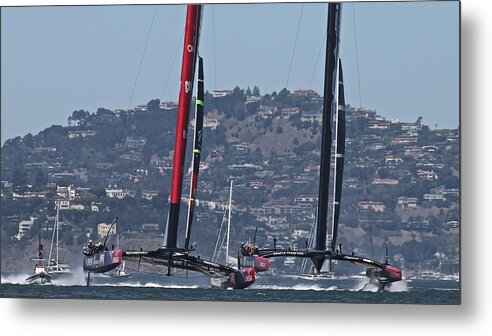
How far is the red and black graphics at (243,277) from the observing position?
8.72 metres

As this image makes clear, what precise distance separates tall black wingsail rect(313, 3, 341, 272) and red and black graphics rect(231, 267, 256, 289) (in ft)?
1.49

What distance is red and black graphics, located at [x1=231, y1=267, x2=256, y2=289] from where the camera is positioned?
28.6 ft

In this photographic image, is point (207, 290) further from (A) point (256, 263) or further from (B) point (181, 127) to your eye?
(B) point (181, 127)

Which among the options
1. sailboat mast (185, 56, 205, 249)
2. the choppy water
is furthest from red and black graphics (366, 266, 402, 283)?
sailboat mast (185, 56, 205, 249)

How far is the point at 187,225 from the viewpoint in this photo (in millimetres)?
9008

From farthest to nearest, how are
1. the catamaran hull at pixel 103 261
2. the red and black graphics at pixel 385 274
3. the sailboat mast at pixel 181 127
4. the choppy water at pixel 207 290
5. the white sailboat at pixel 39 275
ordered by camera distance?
the sailboat mast at pixel 181 127, the catamaran hull at pixel 103 261, the white sailboat at pixel 39 275, the red and black graphics at pixel 385 274, the choppy water at pixel 207 290

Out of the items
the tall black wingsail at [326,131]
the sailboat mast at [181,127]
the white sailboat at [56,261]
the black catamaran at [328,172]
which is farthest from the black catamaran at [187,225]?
the tall black wingsail at [326,131]

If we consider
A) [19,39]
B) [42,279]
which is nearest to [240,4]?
[19,39]

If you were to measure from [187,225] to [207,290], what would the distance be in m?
0.57

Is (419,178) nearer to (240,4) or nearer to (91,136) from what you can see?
(240,4)

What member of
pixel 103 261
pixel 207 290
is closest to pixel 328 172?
pixel 207 290

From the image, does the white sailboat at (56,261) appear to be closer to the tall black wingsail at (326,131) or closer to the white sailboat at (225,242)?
the white sailboat at (225,242)

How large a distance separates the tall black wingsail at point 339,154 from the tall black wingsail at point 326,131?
36 millimetres

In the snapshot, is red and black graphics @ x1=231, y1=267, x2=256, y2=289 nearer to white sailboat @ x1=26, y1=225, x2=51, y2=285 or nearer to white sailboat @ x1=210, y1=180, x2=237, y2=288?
white sailboat @ x1=210, y1=180, x2=237, y2=288
